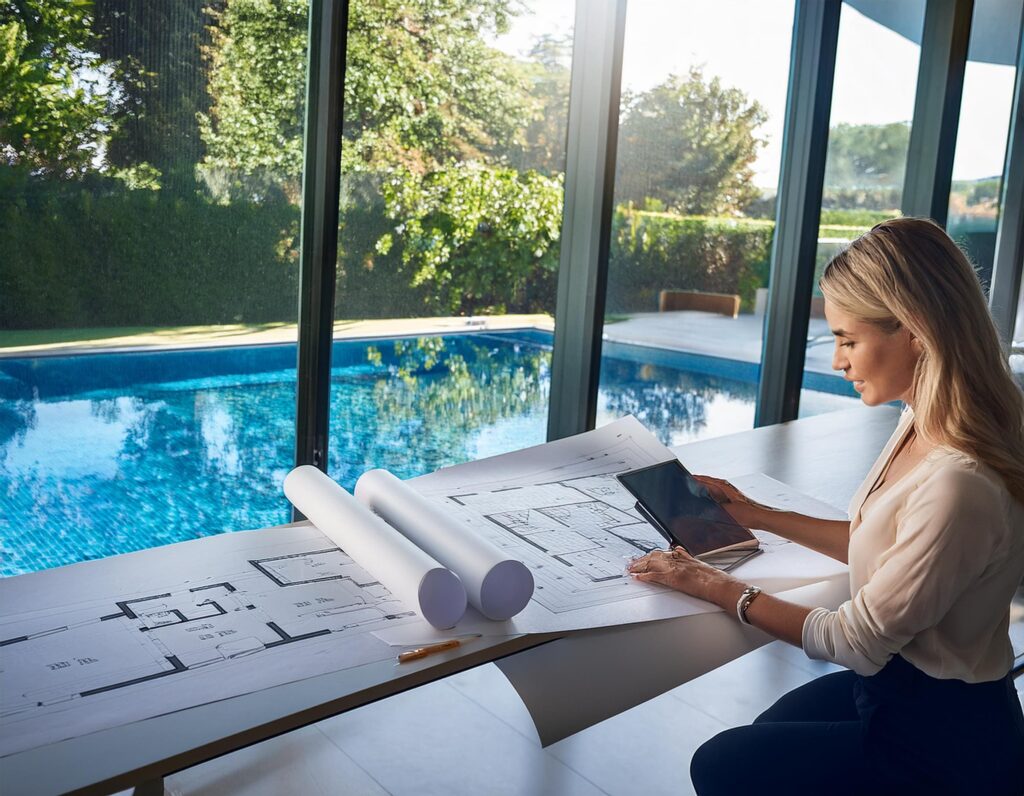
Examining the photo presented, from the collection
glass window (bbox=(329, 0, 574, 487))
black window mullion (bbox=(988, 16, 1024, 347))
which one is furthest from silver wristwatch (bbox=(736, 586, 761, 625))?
black window mullion (bbox=(988, 16, 1024, 347))

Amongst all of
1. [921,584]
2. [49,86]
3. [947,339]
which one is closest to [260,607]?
[921,584]

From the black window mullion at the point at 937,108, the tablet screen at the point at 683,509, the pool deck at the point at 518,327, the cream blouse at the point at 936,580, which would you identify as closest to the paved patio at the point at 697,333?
the pool deck at the point at 518,327

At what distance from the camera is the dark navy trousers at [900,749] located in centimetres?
112

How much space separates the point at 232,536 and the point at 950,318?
0.94 m

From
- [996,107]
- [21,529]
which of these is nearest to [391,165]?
[21,529]

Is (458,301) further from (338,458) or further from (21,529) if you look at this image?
(21,529)

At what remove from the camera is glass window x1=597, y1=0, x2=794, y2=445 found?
9.02 ft

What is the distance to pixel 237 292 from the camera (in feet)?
6.56

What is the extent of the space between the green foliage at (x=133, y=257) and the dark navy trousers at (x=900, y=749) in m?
1.36

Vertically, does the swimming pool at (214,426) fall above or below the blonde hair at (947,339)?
below

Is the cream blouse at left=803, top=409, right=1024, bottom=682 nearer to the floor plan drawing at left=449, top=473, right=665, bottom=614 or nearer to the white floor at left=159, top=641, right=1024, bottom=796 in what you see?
the floor plan drawing at left=449, top=473, right=665, bottom=614

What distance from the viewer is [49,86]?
170 cm

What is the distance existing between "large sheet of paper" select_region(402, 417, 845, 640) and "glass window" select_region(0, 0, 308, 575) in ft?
2.45

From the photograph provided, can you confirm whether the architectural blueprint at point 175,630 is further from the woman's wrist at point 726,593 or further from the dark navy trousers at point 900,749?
the dark navy trousers at point 900,749
